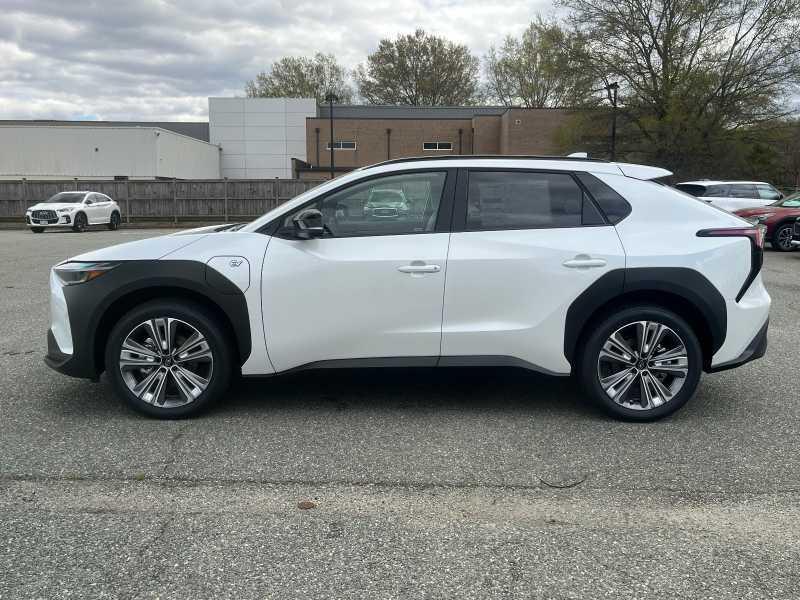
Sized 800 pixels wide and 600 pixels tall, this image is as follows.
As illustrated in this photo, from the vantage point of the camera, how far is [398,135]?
164ft

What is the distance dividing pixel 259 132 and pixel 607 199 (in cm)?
5213

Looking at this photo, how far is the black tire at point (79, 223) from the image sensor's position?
26.6 metres

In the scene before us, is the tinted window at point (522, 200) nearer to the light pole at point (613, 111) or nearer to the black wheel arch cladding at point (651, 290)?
the black wheel arch cladding at point (651, 290)

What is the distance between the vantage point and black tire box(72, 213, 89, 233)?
87.1 ft

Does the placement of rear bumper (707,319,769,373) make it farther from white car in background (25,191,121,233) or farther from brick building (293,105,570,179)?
brick building (293,105,570,179)

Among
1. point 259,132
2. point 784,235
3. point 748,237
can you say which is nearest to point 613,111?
point 784,235

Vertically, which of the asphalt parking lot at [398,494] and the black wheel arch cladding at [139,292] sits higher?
the black wheel arch cladding at [139,292]

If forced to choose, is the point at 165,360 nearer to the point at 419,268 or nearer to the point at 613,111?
the point at 419,268

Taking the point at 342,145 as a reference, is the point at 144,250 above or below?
below

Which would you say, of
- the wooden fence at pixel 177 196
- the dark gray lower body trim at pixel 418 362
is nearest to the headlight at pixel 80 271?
the dark gray lower body trim at pixel 418 362

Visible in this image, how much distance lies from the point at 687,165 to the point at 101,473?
35.0 meters

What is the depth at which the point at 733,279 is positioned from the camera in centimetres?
445

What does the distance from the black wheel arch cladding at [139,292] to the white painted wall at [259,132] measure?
50.5 metres

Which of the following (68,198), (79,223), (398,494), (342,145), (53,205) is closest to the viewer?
(398,494)
